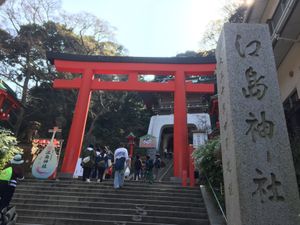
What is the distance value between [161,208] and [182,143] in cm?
520

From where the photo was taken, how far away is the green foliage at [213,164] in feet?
23.1

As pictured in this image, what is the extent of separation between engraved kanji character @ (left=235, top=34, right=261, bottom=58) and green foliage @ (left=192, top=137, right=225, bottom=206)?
3.02 metres

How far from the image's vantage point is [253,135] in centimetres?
402

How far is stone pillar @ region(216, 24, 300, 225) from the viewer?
11.9ft

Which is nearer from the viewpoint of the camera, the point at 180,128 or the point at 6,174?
the point at 6,174

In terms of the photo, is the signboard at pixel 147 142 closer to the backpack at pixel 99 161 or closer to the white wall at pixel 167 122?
the white wall at pixel 167 122

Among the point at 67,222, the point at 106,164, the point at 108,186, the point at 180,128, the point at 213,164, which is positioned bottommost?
the point at 67,222

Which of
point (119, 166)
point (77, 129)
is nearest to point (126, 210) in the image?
point (119, 166)

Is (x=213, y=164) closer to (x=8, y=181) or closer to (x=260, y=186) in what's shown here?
(x=260, y=186)

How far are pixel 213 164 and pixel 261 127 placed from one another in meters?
3.39

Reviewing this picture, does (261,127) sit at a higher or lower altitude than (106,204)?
higher

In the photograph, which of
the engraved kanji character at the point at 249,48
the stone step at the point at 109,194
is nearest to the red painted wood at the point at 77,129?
the stone step at the point at 109,194

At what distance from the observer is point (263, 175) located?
377 cm

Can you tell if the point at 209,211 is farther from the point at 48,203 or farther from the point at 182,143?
the point at 182,143
